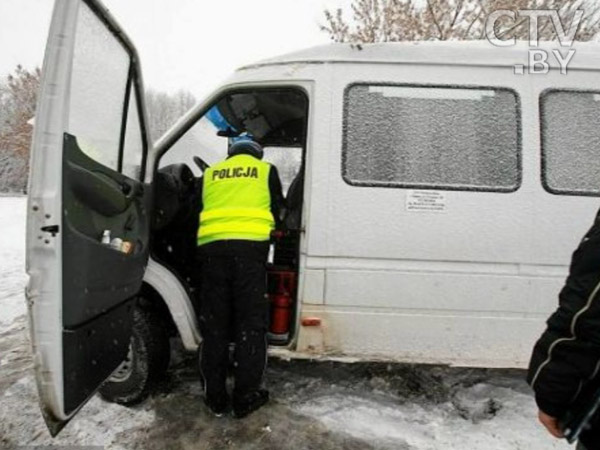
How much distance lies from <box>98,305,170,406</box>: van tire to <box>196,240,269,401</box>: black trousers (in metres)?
0.35

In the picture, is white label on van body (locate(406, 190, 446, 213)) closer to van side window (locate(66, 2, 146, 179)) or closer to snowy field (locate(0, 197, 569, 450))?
snowy field (locate(0, 197, 569, 450))

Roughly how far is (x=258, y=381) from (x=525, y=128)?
2.27 m

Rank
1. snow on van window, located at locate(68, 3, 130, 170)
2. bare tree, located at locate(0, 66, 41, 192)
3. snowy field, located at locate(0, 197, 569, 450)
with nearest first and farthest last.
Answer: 1. snow on van window, located at locate(68, 3, 130, 170)
2. snowy field, located at locate(0, 197, 569, 450)
3. bare tree, located at locate(0, 66, 41, 192)

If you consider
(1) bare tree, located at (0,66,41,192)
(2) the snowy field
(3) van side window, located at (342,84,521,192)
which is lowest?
(2) the snowy field

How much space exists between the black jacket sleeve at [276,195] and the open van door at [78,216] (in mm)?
872

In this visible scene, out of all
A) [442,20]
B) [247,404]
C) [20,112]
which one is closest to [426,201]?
[247,404]

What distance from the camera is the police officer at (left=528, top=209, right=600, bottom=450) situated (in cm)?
131

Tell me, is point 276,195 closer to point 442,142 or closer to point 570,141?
point 442,142

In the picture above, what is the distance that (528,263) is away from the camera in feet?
9.02

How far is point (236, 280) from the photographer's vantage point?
9.51 feet

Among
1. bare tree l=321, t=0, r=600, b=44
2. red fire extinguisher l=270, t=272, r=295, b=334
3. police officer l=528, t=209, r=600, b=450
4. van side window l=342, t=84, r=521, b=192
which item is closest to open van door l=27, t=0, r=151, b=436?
red fire extinguisher l=270, t=272, r=295, b=334

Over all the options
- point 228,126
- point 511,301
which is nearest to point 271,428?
point 511,301

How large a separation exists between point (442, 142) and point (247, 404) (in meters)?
2.05

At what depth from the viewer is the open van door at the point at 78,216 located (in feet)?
6.32
